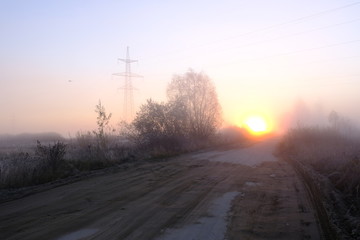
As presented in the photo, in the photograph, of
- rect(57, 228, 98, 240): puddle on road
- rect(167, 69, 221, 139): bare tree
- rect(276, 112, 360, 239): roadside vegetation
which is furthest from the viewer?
rect(167, 69, 221, 139): bare tree

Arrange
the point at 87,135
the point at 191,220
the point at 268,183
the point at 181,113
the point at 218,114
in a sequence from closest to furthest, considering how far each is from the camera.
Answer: the point at 191,220
the point at 268,183
the point at 87,135
the point at 181,113
the point at 218,114

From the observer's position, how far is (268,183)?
15.9 metres

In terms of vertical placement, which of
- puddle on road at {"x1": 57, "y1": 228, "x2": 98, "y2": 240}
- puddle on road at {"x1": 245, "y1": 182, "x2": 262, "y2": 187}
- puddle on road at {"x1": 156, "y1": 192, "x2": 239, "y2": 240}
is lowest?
puddle on road at {"x1": 156, "y1": 192, "x2": 239, "y2": 240}

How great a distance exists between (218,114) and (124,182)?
39.7 m

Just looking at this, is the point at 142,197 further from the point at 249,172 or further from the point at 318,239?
the point at 249,172

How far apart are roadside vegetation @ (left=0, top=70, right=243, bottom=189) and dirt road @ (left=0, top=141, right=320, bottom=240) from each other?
8.27ft

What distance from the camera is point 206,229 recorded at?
27.8 ft

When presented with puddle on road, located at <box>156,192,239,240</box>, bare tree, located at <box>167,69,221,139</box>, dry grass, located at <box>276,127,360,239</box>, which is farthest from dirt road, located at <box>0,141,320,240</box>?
bare tree, located at <box>167,69,221,139</box>

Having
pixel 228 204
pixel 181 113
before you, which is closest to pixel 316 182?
pixel 228 204

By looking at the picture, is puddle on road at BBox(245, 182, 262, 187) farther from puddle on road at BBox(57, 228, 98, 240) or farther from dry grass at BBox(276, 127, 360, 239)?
puddle on road at BBox(57, 228, 98, 240)

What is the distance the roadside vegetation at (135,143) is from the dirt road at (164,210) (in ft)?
8.27

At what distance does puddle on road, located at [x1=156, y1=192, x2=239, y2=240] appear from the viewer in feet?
26.0

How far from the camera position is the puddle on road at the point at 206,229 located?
7.92m

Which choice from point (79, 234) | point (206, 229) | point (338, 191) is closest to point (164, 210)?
point (206, 229)
